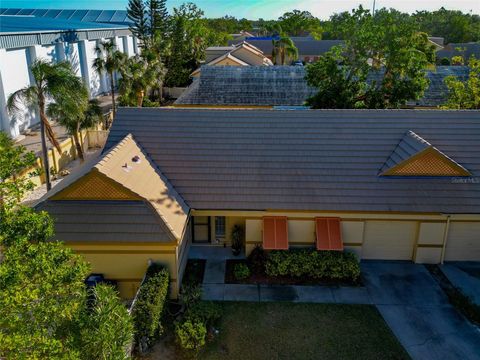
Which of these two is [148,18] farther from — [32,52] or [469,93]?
[469,93]

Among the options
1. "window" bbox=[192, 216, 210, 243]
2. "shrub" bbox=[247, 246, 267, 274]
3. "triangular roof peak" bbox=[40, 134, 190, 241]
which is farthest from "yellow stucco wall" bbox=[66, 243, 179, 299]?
"window" bbox=[192, 216, 210, 243]

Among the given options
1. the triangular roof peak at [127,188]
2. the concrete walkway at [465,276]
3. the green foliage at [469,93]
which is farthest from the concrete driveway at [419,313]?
the green foliage at [469,93]

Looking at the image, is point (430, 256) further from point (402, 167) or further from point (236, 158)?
point (236, 158)

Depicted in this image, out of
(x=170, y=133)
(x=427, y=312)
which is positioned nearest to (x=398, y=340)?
(x=427, y=312)

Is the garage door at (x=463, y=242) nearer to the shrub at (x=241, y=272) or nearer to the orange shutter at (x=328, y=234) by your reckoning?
the orange shutter at (x=328, y=234)

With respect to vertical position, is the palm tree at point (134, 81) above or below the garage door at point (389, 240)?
above

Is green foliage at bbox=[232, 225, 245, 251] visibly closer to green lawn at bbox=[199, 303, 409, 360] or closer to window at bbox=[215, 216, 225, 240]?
window at bbox=[215, 216, 225, 240]
